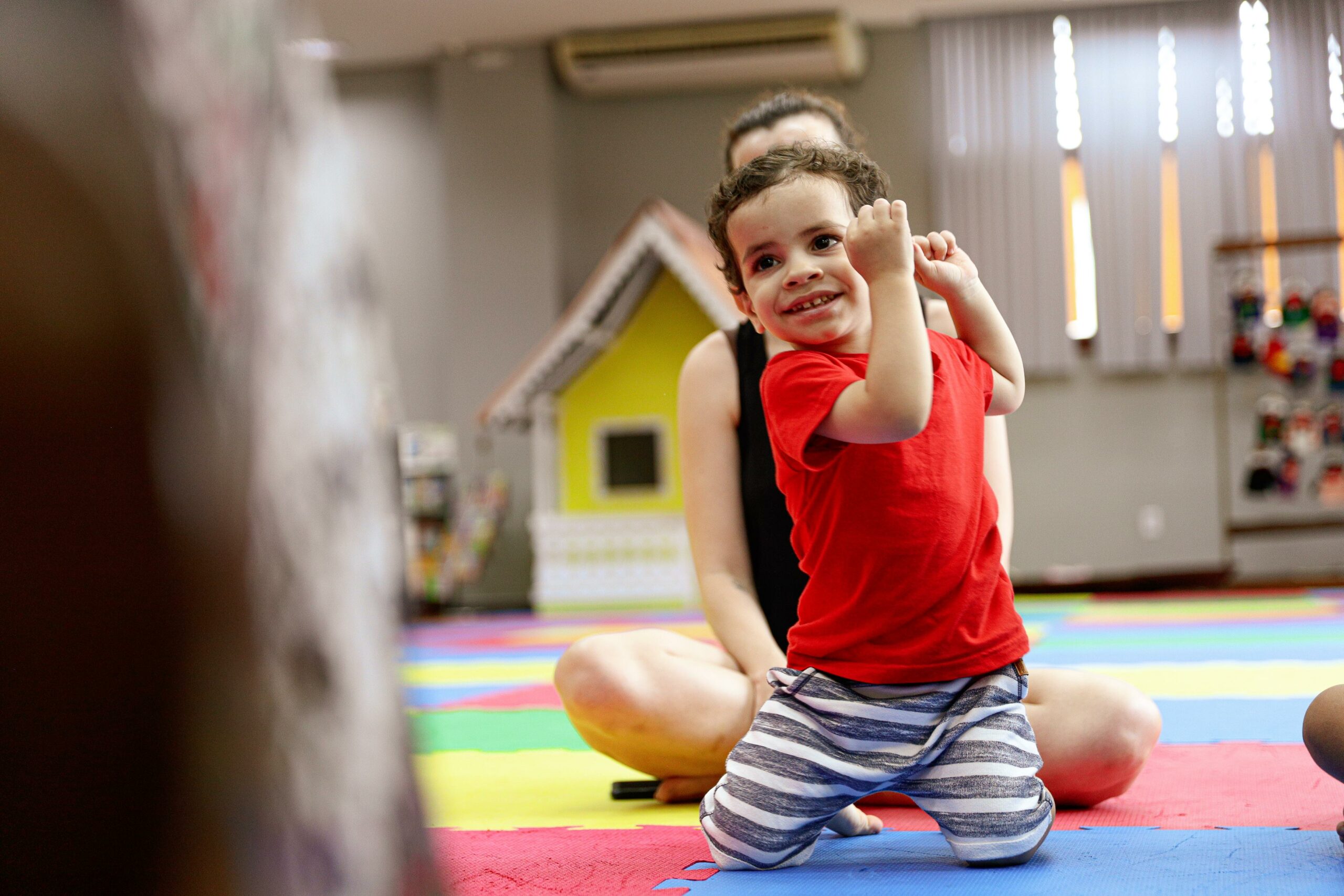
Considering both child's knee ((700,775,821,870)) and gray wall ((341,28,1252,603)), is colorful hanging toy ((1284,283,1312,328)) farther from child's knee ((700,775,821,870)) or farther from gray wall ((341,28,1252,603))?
child's knee ((700,775,821,870))

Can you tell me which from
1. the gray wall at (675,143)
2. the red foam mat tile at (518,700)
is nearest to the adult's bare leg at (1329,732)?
the red foam mat tile at (518,700)

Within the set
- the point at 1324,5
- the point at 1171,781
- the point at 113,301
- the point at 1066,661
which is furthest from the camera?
the point at 1324,5

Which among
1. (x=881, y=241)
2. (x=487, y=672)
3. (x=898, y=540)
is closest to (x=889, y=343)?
(x=881, y=241)

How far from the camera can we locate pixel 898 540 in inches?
44.1

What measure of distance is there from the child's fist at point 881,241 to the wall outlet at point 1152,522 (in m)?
6.33

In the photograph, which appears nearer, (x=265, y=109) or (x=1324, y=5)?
(x=265, y=109)

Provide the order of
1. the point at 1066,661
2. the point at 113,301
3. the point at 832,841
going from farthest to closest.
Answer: the point at 1066,661 < the point at 832,841 < the point at 113,301

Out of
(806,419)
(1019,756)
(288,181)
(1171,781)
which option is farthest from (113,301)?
(1171,781)

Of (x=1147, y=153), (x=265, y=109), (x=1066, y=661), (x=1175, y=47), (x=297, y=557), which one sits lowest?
(x=1066, y=661)

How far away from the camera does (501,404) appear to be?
6090 millimetres

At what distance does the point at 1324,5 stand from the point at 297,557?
7.82 metres

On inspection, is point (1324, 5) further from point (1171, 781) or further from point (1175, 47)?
point (1171, 781)

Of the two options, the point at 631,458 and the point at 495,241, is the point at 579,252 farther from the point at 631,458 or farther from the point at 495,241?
the point at 631,458

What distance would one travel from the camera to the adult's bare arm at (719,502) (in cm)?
154
